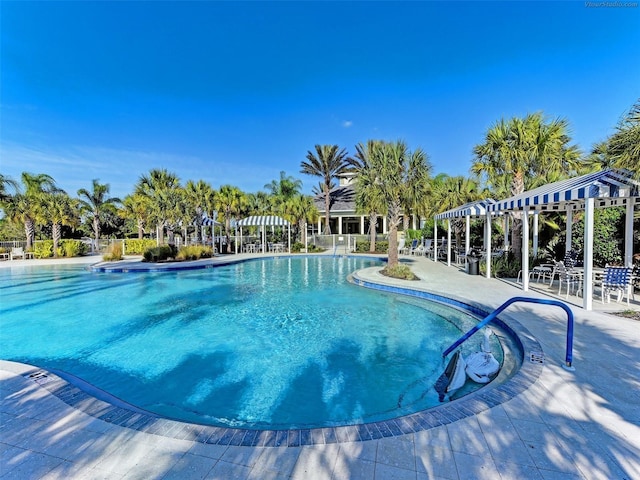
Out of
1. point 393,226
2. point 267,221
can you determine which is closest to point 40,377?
point 393,226

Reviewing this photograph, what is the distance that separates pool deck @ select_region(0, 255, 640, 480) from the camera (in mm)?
2229

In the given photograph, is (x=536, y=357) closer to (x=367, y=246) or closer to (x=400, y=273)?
(x=400, y=273)

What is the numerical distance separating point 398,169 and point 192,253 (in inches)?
533

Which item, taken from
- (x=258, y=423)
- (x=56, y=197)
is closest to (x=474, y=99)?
(x=258, y=423)

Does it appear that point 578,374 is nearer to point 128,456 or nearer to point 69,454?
point 128,456

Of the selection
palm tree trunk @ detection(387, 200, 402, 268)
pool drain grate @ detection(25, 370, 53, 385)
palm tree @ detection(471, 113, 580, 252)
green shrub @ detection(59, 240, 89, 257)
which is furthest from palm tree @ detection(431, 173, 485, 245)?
green shrub @ detection(59, 240, 89, 257)

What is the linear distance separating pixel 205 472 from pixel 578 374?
425 cm

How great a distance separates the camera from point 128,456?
94.7 inches

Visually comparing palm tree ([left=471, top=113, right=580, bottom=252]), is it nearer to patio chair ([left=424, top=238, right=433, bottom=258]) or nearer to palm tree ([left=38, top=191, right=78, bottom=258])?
patio chair ([left=424, top=238, right=433, bottom=258])

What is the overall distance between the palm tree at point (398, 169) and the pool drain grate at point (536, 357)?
8017 millimetres

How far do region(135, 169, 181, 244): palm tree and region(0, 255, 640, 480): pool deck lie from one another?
17726mm

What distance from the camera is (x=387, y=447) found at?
8.16 feet

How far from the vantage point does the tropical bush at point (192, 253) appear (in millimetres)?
18266

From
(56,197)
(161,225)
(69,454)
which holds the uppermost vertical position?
(56,197)
